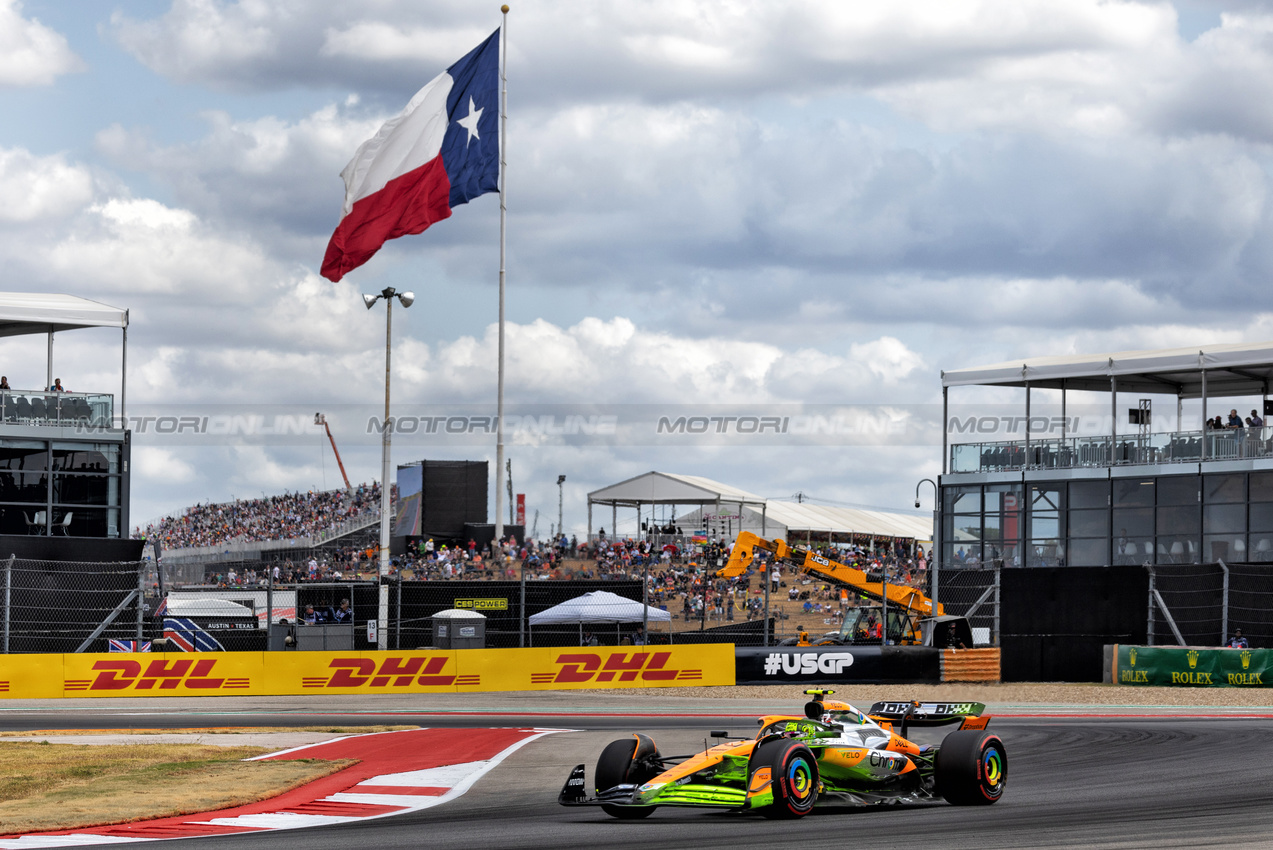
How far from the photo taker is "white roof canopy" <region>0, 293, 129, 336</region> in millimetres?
39156

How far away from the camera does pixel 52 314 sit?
3931 centimetres

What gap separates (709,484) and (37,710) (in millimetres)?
48320

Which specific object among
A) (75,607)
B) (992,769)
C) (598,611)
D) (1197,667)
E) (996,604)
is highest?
(996,604)

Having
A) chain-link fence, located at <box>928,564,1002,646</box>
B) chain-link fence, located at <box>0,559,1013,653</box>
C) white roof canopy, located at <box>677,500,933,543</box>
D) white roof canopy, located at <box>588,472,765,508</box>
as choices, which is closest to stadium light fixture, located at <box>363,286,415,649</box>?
chain-link fence, located at <box>0,559,1013,653</box>

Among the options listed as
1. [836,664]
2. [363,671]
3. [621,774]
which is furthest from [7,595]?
[621,774]

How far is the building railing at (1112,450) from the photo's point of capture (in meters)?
41.2

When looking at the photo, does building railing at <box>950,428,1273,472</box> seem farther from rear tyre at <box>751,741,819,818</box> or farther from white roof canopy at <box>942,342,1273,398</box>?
rear tyre at <box>751,741,819,818</box>

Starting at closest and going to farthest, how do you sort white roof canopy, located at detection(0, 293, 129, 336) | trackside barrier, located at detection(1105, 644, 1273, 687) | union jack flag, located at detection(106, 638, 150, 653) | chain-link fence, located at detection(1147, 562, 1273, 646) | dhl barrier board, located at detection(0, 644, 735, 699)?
trackside barrier, located at detection(1105, 644, 1273, 687) → dhl barrier board, located at detection(0, 644, 735, 699) → chain-link fence, located at detection(1147, 562, 1273, 646) → union jack flag, located at detection(106, 638, 150, 653) → white roof canopy, located at detection(0, 293, 129, 336)

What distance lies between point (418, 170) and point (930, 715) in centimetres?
2650

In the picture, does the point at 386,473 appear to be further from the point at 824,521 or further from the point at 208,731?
the point at 824,521

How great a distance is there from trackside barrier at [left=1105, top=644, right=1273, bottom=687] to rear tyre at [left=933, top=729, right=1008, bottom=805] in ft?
61.8

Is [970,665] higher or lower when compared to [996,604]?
lower

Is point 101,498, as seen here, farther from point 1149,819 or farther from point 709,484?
point 709,484

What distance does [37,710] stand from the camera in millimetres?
27281
